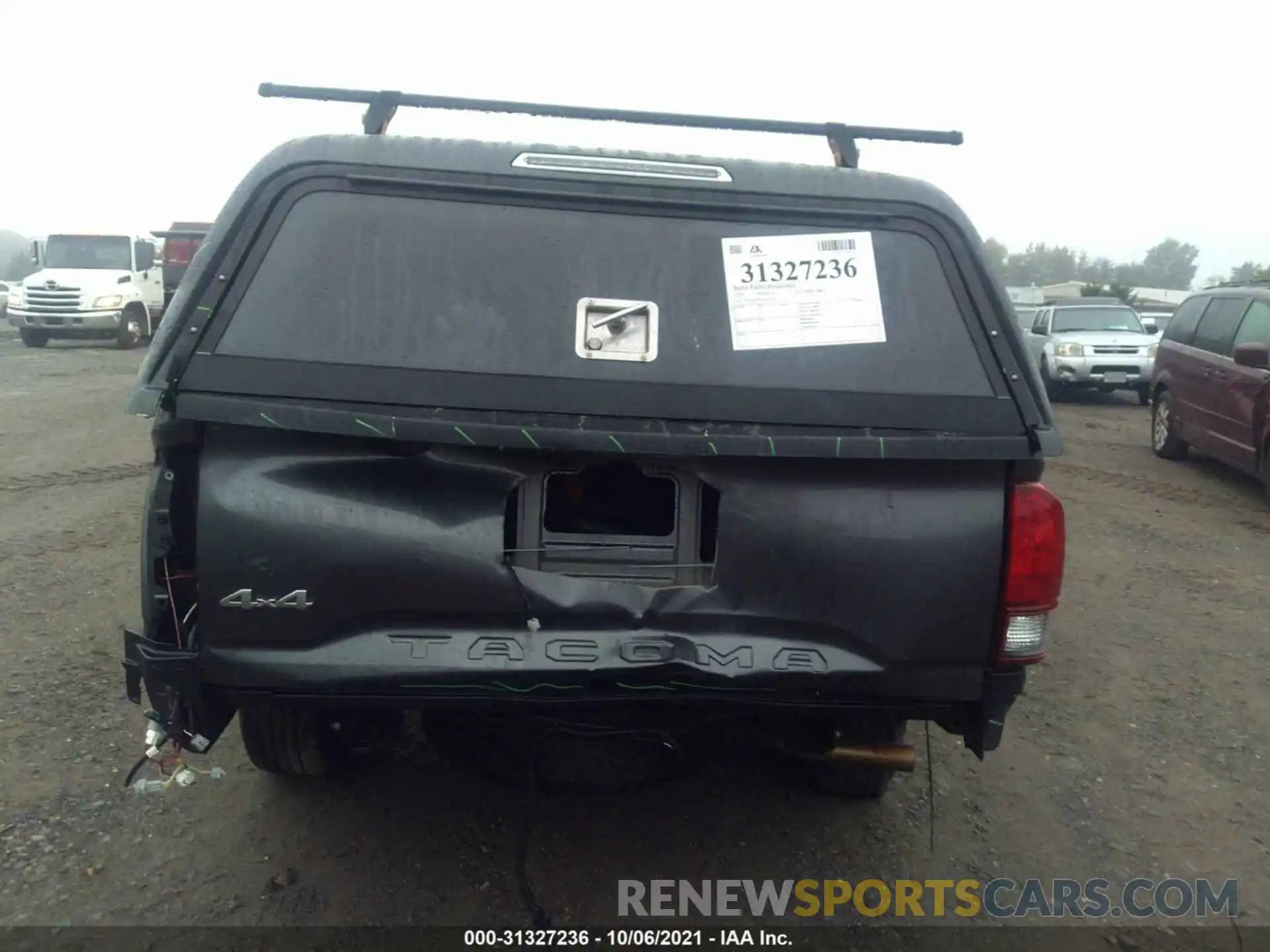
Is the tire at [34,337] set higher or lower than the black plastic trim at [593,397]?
lower

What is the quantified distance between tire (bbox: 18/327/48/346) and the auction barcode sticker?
70.9 feet

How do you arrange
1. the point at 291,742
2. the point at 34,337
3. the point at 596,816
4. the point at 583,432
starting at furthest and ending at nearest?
the point at 34,337
the point at 596,816
the point at 291,742
the point at 583,432

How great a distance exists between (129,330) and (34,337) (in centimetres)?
183

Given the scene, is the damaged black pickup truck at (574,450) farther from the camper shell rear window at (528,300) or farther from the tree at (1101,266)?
the tree at (1101,266)

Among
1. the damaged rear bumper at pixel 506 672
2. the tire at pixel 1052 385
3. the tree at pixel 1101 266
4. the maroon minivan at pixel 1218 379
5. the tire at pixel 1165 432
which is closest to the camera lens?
the damaged rear bumper at pixel 506 672

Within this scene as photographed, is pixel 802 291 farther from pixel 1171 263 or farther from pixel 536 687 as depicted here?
pixel 1171 263

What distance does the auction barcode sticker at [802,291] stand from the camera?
254cm

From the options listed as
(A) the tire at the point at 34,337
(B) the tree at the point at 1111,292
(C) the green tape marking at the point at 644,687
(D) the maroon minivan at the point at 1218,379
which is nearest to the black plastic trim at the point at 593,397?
(C) the green tape marking at the point at 644,687

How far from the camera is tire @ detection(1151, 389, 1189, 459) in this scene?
10.6 m

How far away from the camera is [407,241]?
252cm

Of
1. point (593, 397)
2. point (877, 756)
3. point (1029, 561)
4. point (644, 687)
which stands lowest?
point (877, 756)

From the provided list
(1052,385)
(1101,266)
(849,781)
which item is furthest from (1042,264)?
(849,781)

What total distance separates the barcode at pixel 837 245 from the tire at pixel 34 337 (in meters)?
21.7

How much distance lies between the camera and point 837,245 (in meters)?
2.63
